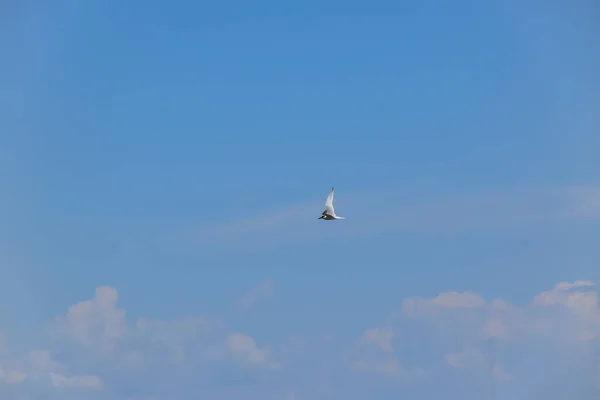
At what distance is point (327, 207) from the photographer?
7534 inches
